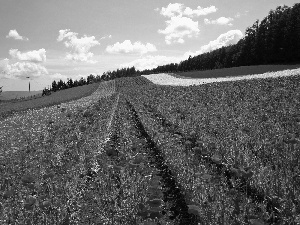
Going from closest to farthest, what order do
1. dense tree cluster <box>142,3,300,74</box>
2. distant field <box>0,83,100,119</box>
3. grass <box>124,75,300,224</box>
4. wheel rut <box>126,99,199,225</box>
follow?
grass <box>124,75,300,224</box> < wheel rut <box>126,99,199,225</box> < distant field <box>0,83,100,119</box> < dense tree cluster <box>142,3,300,74</box>

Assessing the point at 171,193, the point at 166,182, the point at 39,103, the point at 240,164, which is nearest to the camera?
the point at 240,164

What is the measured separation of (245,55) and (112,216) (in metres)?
98.8

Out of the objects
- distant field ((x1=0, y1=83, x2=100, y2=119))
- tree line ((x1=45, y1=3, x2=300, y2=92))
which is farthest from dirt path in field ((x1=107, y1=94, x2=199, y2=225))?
tree line ((x1=45, y1=3, x2=300, y2=92))

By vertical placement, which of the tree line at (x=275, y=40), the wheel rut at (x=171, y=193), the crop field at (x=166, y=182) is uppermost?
the tree line at (x=275, y=40)

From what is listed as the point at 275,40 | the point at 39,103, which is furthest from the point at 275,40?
the point at 39,103

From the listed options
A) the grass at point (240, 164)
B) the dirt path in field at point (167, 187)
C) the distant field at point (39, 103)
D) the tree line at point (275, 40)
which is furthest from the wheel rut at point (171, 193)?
the tree line at point (275, 40)

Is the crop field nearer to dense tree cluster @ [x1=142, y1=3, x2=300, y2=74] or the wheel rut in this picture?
the wheel rut

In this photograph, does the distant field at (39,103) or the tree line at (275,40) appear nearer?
the distant field at (39,103)

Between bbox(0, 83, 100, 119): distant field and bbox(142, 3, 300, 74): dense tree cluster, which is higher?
bbox(142, 3, 300, 74): dense tree cluster

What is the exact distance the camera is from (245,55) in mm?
96312

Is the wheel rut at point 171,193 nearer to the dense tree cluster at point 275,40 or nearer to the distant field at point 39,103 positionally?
the distant field at point 39,103

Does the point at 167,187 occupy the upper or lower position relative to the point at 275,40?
lower

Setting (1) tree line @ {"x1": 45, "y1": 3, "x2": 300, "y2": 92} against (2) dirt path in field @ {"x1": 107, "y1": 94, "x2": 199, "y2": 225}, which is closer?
(2) dirt path in field @ {"x1": 107, "y1": 94, "x2": 199, "y2": 225}

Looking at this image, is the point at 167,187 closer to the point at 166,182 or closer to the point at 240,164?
the point at 166,182
